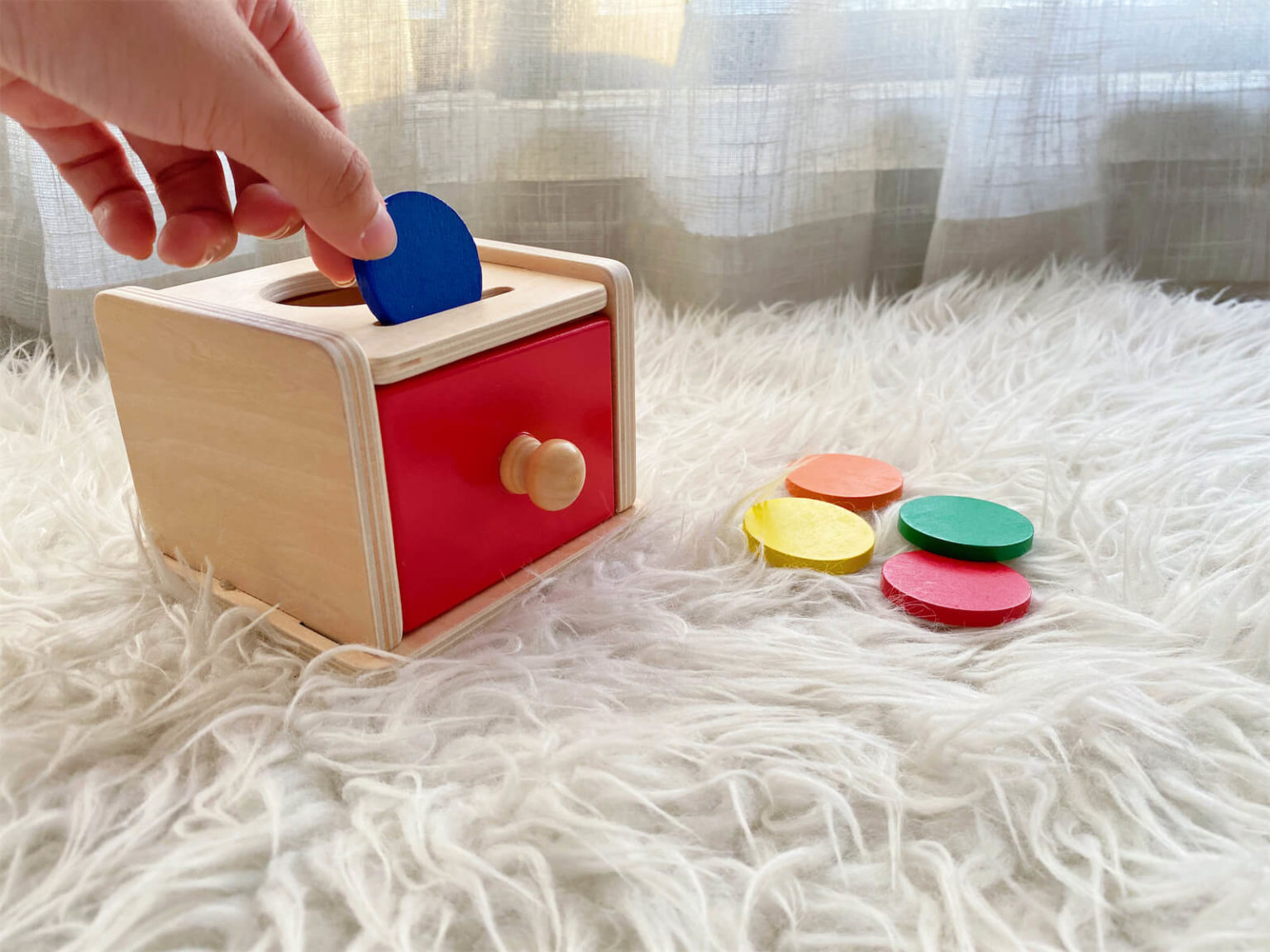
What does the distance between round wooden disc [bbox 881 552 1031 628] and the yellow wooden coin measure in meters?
0.02

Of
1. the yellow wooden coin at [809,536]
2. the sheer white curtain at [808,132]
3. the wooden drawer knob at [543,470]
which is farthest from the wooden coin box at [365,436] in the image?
the sheer white curtain at [808,132]

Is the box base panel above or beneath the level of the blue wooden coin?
beneath

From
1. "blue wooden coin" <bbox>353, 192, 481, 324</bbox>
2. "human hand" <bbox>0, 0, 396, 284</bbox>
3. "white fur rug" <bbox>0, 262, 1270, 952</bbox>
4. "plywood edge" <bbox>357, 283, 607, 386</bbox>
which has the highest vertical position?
"human hand" <bbox>0, 0, 396, 284</bbox>

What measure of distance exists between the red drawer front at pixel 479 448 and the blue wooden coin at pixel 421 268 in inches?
→ 1.7

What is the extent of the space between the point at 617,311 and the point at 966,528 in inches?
10.4

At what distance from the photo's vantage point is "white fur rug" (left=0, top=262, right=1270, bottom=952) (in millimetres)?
375

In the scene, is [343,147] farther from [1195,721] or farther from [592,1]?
[592,1]

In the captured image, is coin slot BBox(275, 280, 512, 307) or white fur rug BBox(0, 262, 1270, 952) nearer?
white fur rug BBox(0, 262, 1270, 952)

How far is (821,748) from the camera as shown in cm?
45

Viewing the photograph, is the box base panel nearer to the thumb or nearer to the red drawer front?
the red drawer front

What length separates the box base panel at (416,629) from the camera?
0.50 metres

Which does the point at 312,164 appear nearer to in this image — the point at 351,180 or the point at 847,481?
the point at 351,180

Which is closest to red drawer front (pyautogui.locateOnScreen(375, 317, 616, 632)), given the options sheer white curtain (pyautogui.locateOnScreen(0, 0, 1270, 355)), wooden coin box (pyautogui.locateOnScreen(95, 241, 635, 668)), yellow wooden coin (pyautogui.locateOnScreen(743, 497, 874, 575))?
wooden coin box (pyautogui.locateOnScreen(95, 241, 635, 668))

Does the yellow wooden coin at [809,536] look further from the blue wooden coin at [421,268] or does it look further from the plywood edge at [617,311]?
the blue wooden coin at [421,268]
